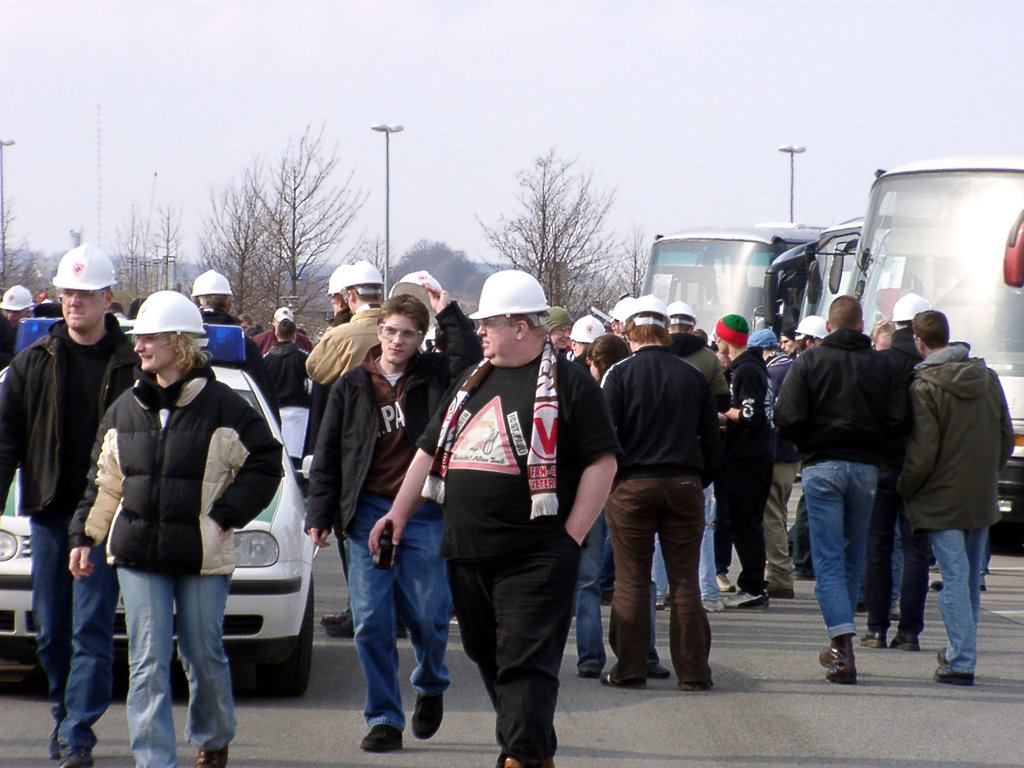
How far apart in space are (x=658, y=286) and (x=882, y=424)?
18486mm

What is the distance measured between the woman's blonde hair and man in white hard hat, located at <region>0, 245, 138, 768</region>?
0.56 m

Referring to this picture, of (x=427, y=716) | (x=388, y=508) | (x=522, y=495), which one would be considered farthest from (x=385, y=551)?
(x=522, y=495)

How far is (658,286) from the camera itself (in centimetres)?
2647

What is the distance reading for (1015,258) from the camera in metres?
14.3

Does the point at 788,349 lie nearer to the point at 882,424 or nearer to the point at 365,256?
the point at 882,424

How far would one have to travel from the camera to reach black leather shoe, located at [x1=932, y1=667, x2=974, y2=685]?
310 inches

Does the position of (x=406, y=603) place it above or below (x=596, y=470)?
below

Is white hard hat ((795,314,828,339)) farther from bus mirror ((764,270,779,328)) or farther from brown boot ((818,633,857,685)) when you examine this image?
bus mirror ((764,270,779,328))

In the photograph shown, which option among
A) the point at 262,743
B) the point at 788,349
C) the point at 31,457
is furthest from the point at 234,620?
the point at 788,349

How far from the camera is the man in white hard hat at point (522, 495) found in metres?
5.11

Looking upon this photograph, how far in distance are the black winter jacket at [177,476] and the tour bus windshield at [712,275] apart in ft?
68.0

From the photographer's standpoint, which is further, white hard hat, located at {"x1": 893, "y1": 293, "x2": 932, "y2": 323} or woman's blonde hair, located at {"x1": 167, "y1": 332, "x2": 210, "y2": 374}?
white hard hat, located at {"x1": 893, "y1": 293, "x2": 932, "y2": 323}

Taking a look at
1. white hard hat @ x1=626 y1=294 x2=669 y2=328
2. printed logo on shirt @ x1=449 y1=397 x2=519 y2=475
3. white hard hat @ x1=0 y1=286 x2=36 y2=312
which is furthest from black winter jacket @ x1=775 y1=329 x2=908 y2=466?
white hard hat @ x1=0 y1=286 x2=36 y2=312

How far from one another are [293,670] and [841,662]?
2.84 metres
